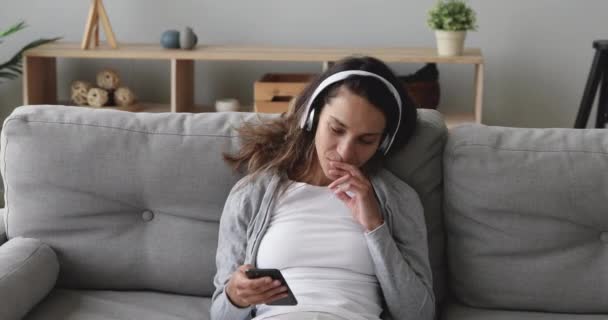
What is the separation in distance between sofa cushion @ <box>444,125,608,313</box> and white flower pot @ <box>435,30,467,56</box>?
1312 millimetres

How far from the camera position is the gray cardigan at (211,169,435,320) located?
1.57 metres

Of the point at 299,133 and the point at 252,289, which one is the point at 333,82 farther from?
the point at 252,289

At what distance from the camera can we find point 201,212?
178 centimetres

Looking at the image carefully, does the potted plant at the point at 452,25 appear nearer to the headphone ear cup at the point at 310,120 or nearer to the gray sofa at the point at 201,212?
the gray sofa at the point at 201,212

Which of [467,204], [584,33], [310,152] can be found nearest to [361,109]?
[310,152]

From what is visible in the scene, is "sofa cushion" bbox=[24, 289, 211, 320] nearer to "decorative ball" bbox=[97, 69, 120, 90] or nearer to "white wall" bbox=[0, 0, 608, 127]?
"decorative ball" bbox=[97, 69, 120, 90]

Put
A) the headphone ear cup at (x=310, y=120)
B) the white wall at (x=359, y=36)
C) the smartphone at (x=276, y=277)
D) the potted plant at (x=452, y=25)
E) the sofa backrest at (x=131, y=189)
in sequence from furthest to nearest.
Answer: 1. the white wall at (x=359, y=36)
2. the potted plant at (x=452, y=25)
3. the sofa backrest at (x=131, y=189)
4. the headphone ear cup at (x=310, y=120)
5. the smartphone at (x=276, y=277)

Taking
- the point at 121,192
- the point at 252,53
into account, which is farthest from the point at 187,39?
the point at 121,192

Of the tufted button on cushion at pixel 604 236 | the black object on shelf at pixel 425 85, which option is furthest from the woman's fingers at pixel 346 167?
the black object on shelf at pixel 425 85

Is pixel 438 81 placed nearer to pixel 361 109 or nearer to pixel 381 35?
pixel 381 35

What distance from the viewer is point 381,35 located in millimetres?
3469

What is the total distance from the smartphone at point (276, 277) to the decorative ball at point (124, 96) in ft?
6.57

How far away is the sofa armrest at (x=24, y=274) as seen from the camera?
1596 mm

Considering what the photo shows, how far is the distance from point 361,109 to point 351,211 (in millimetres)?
211
